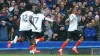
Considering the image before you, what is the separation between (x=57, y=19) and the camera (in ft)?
54.6

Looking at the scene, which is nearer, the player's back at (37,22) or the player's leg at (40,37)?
the player's back at (37,22)

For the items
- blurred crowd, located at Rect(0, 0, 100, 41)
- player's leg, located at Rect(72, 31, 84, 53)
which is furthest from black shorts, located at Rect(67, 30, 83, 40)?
blurred crowd, located at Rect(0, 0, 100, 41)

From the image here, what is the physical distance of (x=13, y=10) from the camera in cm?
1731

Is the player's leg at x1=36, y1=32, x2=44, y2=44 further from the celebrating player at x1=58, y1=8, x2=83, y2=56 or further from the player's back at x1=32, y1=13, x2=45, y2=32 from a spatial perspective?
the celebrating player at x1=58, y1=8, x2=83, y2=56

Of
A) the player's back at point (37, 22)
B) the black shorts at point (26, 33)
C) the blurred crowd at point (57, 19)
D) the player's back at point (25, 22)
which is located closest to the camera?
the player's back at point (37, 22)

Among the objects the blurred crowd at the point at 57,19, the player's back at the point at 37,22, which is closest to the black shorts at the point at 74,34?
the blurred crowd at the point at 57,19

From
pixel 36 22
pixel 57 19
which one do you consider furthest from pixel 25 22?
pixel 57 19

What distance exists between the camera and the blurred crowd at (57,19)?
1658cm

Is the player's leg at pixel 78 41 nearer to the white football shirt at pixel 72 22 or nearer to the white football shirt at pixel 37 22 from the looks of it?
the white football shirt at pixel 72 22

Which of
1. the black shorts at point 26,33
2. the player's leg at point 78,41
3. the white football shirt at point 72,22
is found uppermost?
the white football shirt at point 72,22

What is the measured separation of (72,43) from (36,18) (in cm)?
240

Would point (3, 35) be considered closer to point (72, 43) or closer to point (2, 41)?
point (2, 41)

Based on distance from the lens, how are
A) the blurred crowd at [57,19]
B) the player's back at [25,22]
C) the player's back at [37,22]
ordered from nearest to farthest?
1. the player's back at [37,22]
2. the player's back at [25,22]
3. the blurred crowd at [57,19]

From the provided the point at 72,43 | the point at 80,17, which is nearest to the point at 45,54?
the point at 72,43
